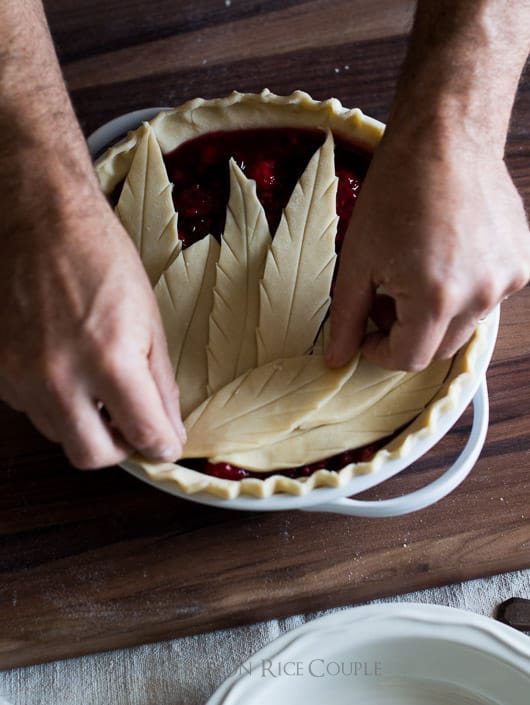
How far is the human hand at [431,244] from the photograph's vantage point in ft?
4.66

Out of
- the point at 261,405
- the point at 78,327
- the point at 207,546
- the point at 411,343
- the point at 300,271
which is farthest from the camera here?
the point at 207,546

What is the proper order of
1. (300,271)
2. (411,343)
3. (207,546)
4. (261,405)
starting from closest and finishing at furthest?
(411,343) → (261,405) → (300,271) → (207,546)

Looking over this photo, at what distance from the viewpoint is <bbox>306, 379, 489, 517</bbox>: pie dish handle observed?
1690 mm

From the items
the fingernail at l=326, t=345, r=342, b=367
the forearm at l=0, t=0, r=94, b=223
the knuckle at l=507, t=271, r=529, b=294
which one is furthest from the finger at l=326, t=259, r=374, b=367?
the forearm at l=0, t=0, r=94, b=223

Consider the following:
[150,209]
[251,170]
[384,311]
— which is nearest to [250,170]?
[251,170]

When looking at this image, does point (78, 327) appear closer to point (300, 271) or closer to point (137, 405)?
point (137, 405)

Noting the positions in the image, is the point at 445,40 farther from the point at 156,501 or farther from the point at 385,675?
the point at 385,675

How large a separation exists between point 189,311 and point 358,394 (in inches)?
14.2

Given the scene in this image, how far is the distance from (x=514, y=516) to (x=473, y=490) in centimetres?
10

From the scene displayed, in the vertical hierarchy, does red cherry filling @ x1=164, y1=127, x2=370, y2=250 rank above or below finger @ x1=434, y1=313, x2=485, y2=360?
above

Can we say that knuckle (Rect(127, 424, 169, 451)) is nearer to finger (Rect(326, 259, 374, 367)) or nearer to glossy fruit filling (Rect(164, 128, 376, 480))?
finger (Rect(326, 259, 374, 367))

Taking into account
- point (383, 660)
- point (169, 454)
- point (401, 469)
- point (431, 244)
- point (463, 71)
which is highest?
point (463, 71)

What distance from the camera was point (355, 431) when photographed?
163 centimetres

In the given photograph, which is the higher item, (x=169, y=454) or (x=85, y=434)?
(x=85, y=434)
